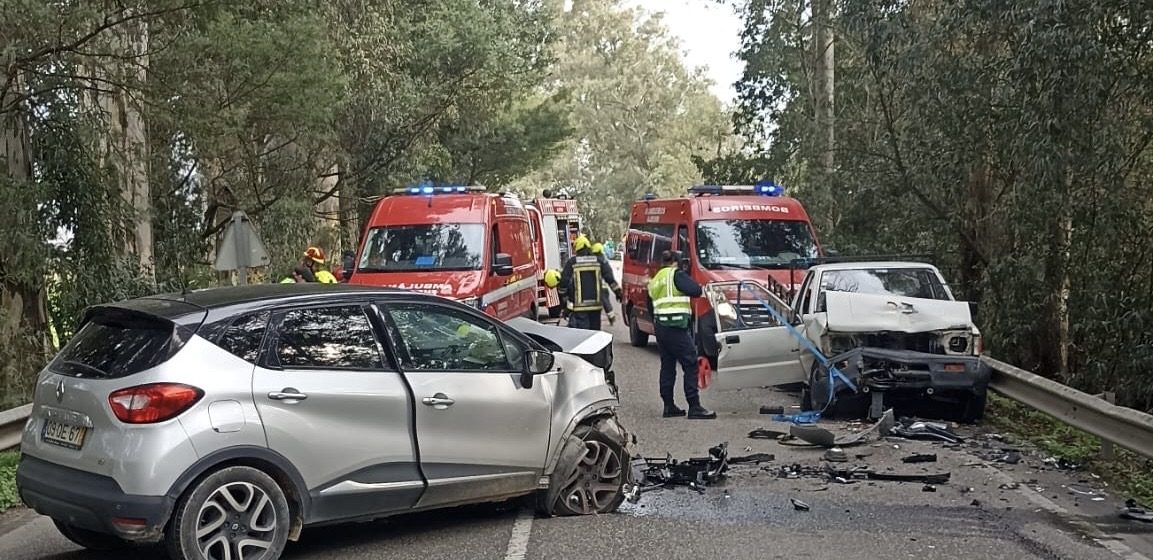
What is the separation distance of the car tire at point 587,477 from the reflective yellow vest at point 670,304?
13.9 ft

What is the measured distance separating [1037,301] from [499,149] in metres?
27.0

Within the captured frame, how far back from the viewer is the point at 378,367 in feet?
21.3

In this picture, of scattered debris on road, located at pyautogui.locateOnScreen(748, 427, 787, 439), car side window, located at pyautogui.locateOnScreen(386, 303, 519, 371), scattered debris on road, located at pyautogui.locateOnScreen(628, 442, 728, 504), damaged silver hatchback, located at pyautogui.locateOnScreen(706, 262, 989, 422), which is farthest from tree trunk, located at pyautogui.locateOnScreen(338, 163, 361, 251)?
car side window, located at pyautogui.locateOnScreen(386, 303, 519, 371)

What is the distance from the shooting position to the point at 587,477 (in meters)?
7.47

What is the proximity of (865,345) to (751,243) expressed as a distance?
194 inches

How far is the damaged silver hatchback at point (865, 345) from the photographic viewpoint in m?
10.8

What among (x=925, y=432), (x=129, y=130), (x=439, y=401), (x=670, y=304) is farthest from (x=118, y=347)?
(x=129, y=130)

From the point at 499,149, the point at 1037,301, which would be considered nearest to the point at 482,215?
the point at 1037,301

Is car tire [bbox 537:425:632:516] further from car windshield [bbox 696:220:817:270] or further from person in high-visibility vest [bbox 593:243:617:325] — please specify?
car windshield [bbox 696:220:817:270]

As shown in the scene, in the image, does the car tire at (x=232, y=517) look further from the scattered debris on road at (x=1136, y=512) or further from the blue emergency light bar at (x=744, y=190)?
the blue emergency light bar at (x=744, y=190)

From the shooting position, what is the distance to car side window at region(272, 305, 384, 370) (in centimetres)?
621

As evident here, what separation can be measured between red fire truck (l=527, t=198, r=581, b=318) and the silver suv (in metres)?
14.2

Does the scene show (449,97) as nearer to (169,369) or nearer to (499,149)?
(499,149)

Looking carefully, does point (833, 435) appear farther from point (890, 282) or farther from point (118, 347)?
point (118, 347)
